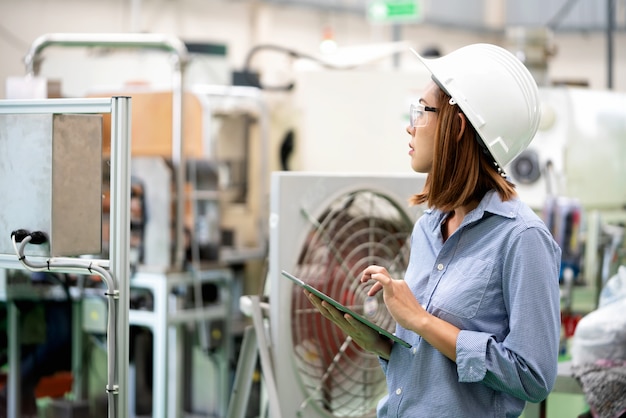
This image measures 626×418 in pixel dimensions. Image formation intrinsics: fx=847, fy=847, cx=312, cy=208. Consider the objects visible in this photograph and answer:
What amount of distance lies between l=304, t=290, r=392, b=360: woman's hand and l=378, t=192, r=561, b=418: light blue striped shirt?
3cm

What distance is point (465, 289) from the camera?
4.57 ft

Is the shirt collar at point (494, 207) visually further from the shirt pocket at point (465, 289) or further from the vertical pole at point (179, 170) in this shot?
the vertical pole at point (179, 170)

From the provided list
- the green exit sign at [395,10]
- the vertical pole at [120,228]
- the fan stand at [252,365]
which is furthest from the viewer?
the green exit sign at [395,10]

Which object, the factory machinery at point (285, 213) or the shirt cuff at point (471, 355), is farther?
the factory machinery at point (285, 213)

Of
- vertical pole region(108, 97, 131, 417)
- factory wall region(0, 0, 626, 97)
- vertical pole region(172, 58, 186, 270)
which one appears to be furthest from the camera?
factory wall region(0, 0, 626, 97)

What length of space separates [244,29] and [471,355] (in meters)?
6.58

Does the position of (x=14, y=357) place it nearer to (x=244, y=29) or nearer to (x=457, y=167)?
(x=457, y=167)

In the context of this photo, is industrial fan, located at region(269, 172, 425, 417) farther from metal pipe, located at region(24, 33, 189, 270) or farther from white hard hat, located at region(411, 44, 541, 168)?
metal pipe, located at region(24, 33, 189, 270)

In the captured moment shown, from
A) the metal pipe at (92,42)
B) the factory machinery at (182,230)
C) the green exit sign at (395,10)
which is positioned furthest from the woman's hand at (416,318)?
the green exit sign at (395,10)

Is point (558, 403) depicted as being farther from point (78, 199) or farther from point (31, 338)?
point (31, 338)

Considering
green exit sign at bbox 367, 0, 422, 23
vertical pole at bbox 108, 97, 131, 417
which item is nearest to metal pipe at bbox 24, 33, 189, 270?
vertical pole at bbox 108, 97, 131, 417

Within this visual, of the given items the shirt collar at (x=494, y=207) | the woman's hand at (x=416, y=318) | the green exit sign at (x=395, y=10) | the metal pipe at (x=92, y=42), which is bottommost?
the woman's hand at (x=416, y=318)

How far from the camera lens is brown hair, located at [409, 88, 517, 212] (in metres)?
1.42

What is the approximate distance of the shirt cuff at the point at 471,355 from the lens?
4.37 feet
